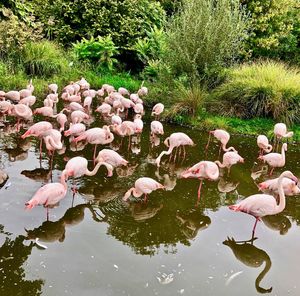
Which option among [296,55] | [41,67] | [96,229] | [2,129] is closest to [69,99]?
[2,129]

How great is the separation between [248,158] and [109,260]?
16.3ft

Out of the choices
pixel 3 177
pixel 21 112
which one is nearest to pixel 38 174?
pixel 3 177

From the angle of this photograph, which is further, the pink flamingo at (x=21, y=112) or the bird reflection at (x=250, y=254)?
the pink flamingo at (x=21, y=112)

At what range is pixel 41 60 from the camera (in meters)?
14.0

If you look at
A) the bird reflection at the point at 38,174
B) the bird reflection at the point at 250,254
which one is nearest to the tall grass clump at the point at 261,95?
the bird reflection at the point at 38,174

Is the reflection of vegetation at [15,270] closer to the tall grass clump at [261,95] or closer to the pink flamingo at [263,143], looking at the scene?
the pink flamingo at [263,143]

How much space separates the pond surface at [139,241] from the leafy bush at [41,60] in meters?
6.68

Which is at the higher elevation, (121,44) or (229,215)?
(229,215)

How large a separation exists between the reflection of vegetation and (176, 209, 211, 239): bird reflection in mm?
2172

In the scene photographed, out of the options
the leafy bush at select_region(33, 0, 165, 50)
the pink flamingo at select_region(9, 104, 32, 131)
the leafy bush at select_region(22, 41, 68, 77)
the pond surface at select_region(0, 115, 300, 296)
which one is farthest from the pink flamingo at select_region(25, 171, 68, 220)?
the leafy bush at select_region(33, 0, 165, 50)

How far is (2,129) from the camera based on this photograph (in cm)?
962

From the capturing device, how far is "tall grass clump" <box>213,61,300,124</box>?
11.3m

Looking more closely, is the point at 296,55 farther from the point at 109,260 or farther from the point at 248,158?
the point at 109,260

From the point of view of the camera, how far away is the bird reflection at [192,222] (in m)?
6.13
